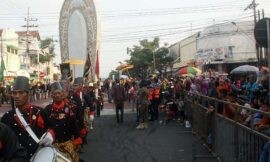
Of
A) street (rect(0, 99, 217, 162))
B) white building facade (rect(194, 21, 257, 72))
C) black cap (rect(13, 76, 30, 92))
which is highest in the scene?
white building facade (rect(194, 21, 257, 72))

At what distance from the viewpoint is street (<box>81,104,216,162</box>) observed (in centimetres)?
1145

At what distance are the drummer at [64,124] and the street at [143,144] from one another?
3.78m

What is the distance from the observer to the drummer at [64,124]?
286 inches

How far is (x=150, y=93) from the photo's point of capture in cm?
2142

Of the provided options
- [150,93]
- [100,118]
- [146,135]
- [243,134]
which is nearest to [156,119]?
[150,93]

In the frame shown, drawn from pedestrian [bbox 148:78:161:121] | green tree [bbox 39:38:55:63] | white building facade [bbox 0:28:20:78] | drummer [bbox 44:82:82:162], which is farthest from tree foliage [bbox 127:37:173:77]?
drummer [bbox 44:82:82:162]

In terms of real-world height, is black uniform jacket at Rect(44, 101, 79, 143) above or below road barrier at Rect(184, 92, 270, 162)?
above

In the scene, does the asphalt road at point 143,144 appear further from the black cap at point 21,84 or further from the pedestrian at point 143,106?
the black cap at point 21,84

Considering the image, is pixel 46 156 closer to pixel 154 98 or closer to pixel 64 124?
pixel 64 124

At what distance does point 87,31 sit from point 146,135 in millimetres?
20848

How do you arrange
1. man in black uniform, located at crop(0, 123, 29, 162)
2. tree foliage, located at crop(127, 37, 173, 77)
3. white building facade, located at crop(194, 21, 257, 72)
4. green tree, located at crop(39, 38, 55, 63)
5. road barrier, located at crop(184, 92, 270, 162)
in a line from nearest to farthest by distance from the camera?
man in black uniform, located at crop(0, 123, 29, 162), road barrier, located at crop(184, 92, 270, 162), white building facade, located at crop(194, 21, 257, 72), tree foliage, located at crop(127, 37, 173, 77), green tree, located at crop(39, 38, 55, 63)

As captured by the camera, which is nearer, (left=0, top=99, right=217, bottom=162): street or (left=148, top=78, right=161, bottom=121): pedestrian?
(left=0, top=99, right=217, bottom=162): street

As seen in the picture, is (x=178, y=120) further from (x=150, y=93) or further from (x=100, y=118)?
(x=100, y=118)

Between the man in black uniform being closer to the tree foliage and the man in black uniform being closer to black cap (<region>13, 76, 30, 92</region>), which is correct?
black cap (<region>13, 76, 30, 92</region>)
